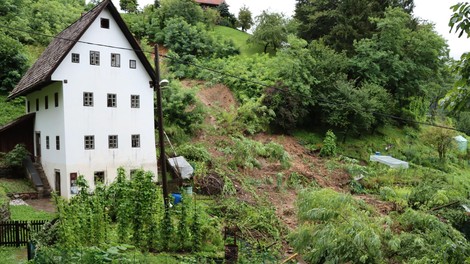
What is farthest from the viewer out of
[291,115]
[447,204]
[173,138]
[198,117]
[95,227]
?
[291,115]

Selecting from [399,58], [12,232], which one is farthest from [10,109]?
[399,58]

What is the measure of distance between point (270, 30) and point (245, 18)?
49.2ft

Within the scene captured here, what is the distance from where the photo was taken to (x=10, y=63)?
3206 centimetres

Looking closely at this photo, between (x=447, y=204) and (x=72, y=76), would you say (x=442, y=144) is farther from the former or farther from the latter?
(x=72, y=76)

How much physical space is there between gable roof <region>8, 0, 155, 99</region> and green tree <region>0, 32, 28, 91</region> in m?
8.98

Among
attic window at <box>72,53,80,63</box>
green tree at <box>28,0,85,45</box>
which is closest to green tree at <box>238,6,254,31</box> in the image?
green tree at <box>28,0,85,45</box>

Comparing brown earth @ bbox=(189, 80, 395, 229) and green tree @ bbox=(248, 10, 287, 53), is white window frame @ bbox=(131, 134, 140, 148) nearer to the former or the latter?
brown earth @ bbox=(189, 80, 395, 229)

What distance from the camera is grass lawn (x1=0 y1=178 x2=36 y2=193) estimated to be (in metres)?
21.1

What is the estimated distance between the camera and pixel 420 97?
129 ft

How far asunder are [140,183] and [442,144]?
96.7 feet

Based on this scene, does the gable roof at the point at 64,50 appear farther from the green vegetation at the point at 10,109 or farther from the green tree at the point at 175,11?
the green tree at the point at 175,11

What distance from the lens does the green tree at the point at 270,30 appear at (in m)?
48.5

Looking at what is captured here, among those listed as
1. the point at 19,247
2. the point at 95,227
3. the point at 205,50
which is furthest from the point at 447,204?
the point at 205,50

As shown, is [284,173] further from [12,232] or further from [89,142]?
Answer: [12,232]
